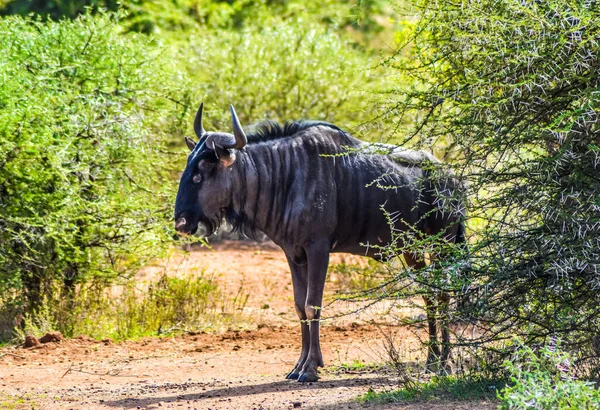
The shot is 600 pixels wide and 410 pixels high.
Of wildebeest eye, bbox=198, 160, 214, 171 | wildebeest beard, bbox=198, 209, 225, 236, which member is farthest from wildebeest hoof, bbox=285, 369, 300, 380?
wildebeest eye, bbox=198, 160, 214, 171

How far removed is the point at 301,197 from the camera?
28.7 feet

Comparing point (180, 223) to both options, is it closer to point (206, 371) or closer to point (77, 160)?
point (206, 371)

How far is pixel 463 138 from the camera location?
730 cm

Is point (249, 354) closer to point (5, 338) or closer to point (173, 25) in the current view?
point (5, 338)

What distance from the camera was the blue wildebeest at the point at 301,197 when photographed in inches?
340

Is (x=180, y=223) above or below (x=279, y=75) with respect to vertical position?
below

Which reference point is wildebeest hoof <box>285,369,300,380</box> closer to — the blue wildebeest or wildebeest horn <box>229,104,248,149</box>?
the blue wildebeest

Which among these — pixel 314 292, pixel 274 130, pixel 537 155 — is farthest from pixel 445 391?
pixel 274 130

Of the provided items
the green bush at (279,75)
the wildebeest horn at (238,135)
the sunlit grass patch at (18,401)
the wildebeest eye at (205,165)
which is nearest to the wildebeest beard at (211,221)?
the wildebeest eye at (205,165)

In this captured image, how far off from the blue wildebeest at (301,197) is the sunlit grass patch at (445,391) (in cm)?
135

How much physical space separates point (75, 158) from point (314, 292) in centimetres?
342

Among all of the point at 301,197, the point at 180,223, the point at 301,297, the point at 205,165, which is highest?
the point at 205,165

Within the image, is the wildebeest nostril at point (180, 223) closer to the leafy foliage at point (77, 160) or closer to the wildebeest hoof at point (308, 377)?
the wildebeest hoof at point (308, 377)

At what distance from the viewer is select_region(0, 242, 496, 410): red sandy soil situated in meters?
7.65
